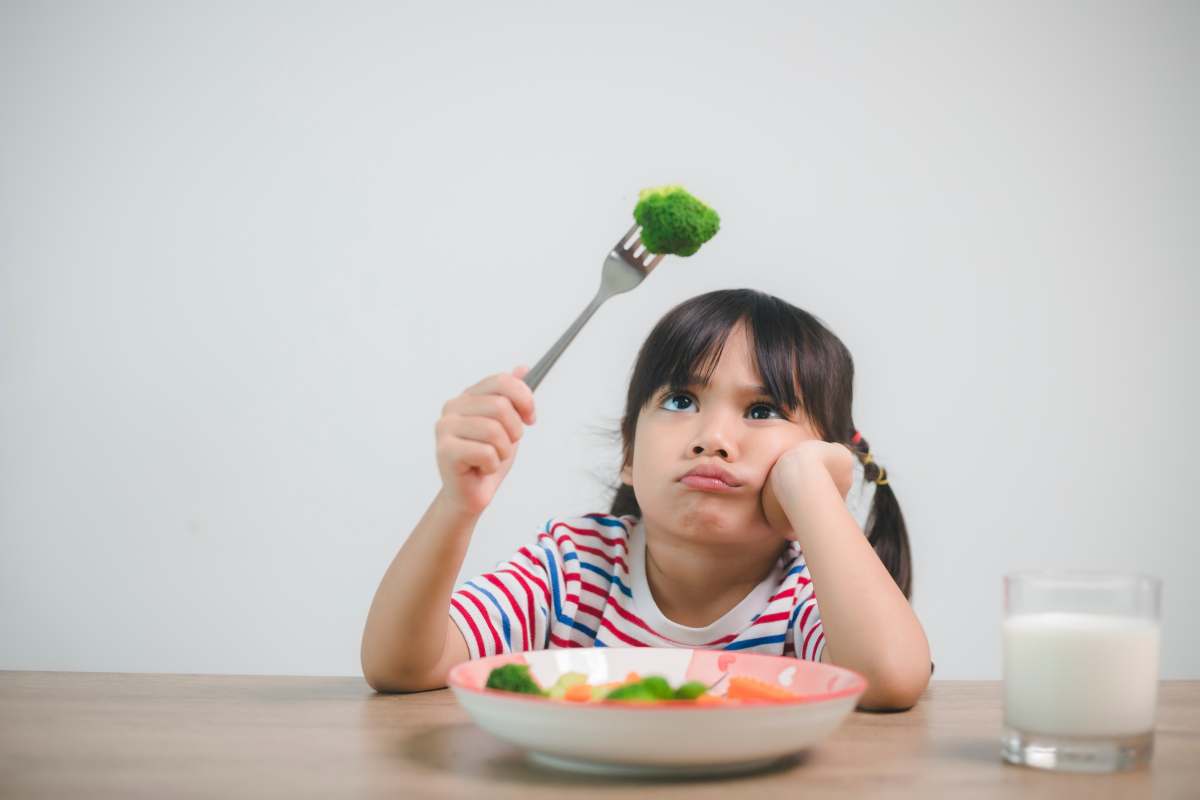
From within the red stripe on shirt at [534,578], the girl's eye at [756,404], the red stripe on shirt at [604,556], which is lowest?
the red stripe on shirt at [534,578]

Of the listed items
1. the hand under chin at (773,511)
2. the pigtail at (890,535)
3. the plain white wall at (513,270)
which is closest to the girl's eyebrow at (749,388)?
the hand under chin at (773,511)

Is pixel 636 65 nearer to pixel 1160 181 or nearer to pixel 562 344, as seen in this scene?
pixel 1160 181

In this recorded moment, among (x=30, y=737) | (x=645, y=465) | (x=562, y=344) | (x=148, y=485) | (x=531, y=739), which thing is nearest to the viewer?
(x=531, y=739)

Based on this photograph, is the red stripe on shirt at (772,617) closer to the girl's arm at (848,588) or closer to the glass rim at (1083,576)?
the girl's arm at (848,588)

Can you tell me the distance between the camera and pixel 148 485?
7.27 ft

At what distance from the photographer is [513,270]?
2.25 m

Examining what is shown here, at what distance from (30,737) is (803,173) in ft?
6.18

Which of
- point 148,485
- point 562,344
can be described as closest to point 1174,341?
point 562,344

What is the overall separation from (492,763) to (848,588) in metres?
0.40

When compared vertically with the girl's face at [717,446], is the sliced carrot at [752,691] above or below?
below

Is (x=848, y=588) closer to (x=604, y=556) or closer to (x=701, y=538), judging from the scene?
(x=701, y=538)

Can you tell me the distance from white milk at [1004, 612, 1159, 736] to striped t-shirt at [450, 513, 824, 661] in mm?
423

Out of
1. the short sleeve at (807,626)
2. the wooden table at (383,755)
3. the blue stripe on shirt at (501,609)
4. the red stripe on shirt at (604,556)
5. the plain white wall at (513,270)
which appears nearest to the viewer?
the wooden table at (383,755)

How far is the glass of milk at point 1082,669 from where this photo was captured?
1.99ft
